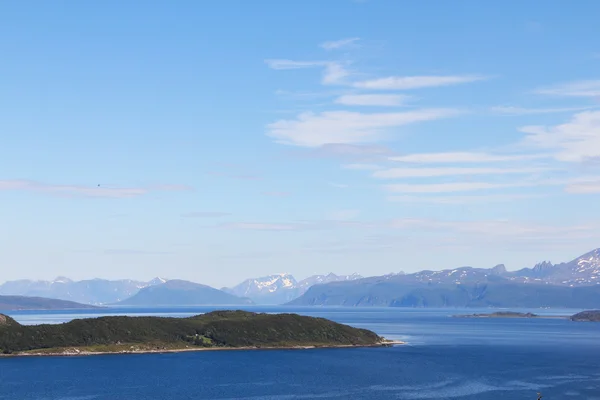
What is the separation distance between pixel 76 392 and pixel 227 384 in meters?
34.4

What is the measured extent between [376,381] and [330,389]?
17.9 meters

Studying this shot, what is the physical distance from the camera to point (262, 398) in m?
169

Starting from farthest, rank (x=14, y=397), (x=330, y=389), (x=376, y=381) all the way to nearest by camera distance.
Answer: (x=376, y=381) → (x=330, y=389) → (x=14, y=397)

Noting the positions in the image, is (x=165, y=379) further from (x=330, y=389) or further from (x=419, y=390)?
(x=419, y=390)

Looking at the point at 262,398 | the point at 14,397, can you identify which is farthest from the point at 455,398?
the point at 14,397

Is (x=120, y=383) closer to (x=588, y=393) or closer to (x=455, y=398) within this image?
(x=455, y=398)

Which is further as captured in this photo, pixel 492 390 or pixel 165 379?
pixel 165 379

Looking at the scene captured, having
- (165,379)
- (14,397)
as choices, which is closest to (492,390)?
(165,379)

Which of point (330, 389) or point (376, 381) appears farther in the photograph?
point (376, 381)

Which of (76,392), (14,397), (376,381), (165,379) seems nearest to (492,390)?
(376,381)

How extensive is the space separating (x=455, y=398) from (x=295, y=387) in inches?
1430

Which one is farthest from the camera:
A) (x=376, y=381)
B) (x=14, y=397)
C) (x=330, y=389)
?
(x=376, y=381)

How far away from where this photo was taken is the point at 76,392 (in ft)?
577

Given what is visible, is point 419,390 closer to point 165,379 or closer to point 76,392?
point 165,379
